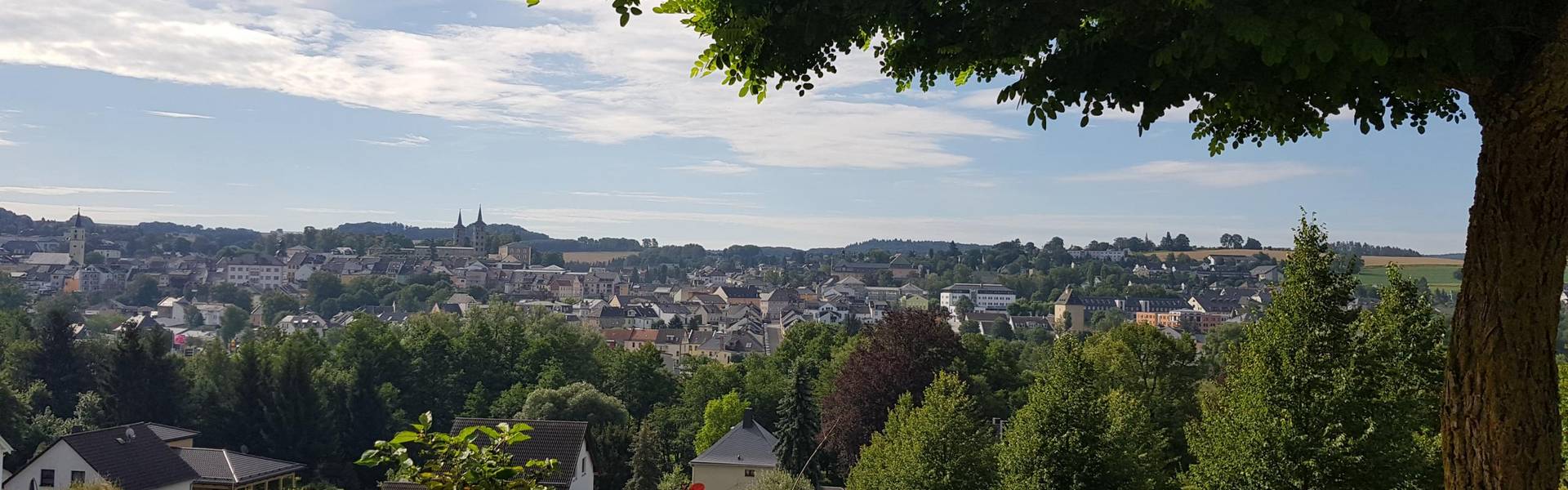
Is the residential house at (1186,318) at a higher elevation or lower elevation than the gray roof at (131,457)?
lower

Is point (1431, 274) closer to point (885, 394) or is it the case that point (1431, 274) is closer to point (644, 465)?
point (885, 394)

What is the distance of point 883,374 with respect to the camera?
109 feet

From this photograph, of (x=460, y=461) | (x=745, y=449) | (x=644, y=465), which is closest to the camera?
(x=460, y=461)

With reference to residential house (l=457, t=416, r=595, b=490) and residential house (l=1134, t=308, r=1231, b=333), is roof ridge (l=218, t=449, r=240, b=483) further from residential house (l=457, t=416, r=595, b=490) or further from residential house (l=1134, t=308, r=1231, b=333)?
residential house (l=1134, t=308, r=1231, b=333)

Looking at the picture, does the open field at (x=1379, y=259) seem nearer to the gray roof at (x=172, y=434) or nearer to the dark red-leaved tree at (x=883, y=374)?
the dark red-leaved tree at (x=883, y=374)

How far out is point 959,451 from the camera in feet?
60.7

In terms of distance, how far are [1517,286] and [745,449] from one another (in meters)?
33.9

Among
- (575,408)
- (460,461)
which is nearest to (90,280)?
(575,408)

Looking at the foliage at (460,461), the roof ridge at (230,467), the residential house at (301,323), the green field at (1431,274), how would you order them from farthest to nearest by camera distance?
the residential house at (301,323), the green field at (1431,274), the roof ridge at (230,467), the foliage at (460,461)

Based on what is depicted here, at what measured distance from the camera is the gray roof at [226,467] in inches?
1237

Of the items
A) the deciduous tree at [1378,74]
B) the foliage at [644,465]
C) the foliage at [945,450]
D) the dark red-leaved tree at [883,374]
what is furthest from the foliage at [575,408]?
the deciduous tree at [1378,74]

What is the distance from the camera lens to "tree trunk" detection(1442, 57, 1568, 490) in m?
4.27

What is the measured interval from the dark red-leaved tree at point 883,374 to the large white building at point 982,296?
130628 millimetres

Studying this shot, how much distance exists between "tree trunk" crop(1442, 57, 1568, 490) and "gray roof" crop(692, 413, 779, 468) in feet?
103
